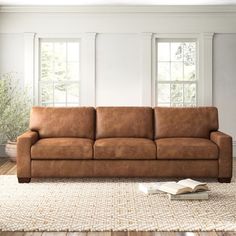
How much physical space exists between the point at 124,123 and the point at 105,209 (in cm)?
198

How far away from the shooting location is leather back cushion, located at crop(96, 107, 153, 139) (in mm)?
5738

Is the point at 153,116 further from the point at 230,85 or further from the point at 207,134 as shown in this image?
the point at 230,85

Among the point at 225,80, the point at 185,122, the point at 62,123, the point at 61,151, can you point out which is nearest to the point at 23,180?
the point at 61,151

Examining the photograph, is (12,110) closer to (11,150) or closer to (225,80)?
(11,150)

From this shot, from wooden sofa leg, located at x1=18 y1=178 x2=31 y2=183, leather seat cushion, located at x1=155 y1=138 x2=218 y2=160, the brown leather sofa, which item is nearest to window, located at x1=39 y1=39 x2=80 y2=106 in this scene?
the brown leather sofa

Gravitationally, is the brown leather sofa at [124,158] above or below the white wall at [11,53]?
below

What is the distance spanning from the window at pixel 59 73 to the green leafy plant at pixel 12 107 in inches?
13.3

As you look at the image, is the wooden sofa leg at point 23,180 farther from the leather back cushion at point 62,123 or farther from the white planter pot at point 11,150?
the white planter pot at point 11,150

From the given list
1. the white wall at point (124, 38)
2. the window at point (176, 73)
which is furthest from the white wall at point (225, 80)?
the window at point (176, 73)

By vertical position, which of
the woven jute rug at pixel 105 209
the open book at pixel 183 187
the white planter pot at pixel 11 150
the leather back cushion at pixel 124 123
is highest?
the leather back cushion at pixel 124 123

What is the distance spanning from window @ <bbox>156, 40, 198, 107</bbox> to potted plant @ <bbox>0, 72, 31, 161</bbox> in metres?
2.18

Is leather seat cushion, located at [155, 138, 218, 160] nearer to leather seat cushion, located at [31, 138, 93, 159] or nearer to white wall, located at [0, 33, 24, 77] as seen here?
leather seat cushion, located at [31, 138, 93, 159]

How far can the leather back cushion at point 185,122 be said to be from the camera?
5734mm

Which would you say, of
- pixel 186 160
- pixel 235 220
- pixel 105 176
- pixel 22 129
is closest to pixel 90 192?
pixel 105 176
